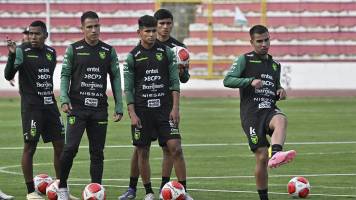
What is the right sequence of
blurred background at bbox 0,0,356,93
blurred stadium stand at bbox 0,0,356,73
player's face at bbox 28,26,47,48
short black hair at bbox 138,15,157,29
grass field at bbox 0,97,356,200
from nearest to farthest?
short black hair at bbox 138,15,157,29, player's face at bbox 28,26,47,48, grass field at bbox 0,97,356,200, blurred background at bbox 0,0,356,93, blurred stadium stand at bbox 0,0,356,73

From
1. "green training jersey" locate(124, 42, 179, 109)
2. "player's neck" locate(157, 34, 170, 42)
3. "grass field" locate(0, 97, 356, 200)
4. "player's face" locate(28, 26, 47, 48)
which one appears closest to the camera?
"green training jersey" locate(124, 42, 179, 109)

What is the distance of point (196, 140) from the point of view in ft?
77.7

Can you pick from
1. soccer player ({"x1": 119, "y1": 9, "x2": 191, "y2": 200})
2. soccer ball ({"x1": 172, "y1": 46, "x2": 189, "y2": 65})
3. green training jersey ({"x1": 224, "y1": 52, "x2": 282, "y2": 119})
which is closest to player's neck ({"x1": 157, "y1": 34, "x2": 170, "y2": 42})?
soccer player ({"x1": 119, "y1": 9, "x2": 191, "y2": 200})

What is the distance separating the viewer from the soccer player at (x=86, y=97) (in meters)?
13.8

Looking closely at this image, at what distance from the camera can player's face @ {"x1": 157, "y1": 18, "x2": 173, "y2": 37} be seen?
14.7 metres

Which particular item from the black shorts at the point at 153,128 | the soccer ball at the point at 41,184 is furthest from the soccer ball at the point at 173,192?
the soccer ball at the point at 41,184

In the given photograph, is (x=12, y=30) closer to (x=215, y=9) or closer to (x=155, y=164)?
(x=215, y=9)

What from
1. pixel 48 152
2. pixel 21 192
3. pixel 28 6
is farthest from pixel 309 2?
pixel 21 192

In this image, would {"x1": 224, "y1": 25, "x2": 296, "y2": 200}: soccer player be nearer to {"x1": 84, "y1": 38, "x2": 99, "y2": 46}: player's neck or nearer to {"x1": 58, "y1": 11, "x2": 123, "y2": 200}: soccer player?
{"x1": 58, "y1": 11, "x2": 123, "y2": 200}: soccer player

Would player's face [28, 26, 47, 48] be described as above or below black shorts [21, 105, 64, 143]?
above

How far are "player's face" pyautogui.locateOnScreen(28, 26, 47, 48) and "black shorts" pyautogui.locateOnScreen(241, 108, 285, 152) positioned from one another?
2839 millimetres

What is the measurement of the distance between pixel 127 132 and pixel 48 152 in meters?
4.73

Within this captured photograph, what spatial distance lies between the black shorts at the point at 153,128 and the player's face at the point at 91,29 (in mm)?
1077

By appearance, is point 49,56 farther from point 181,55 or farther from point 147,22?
point 181,55
